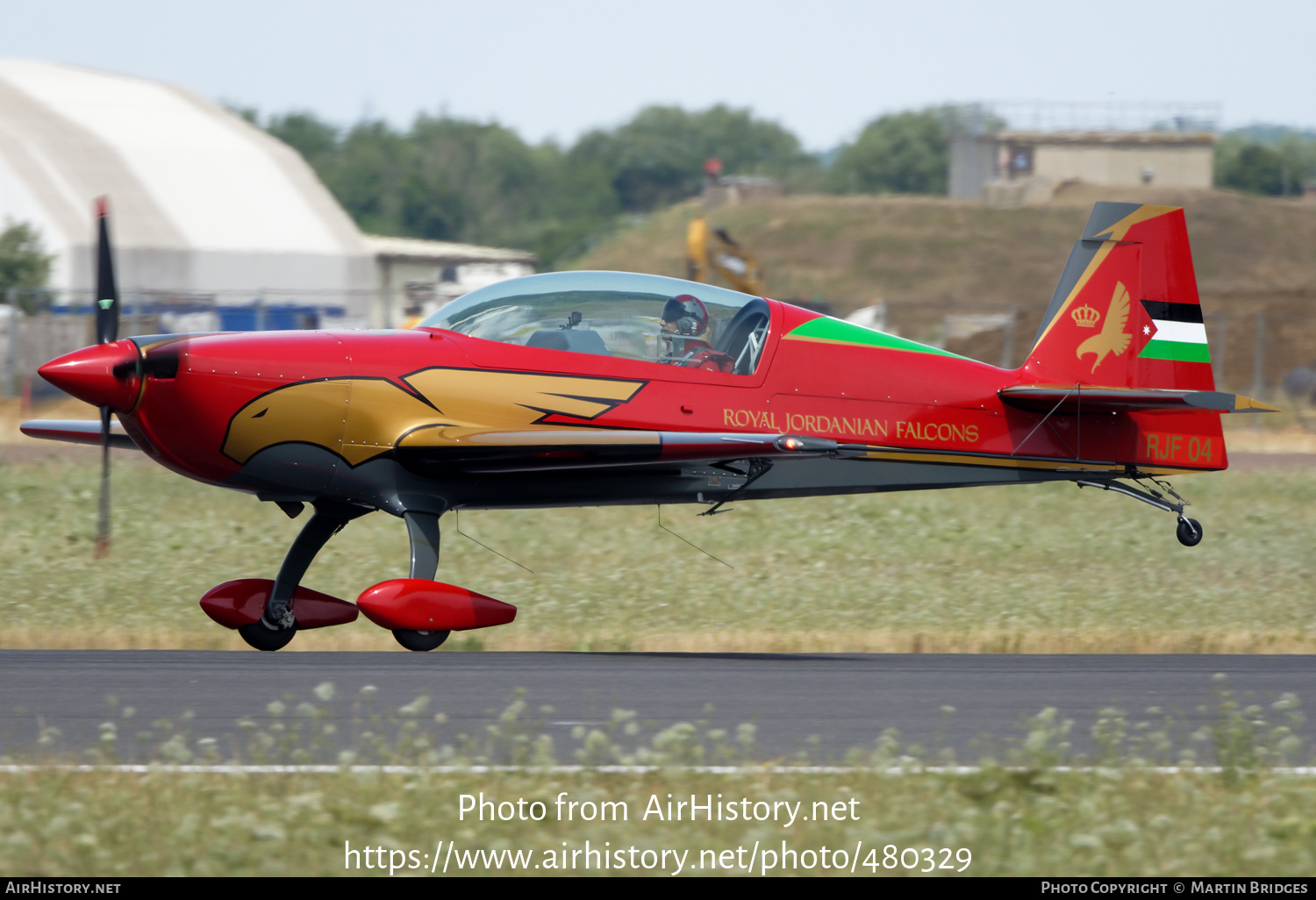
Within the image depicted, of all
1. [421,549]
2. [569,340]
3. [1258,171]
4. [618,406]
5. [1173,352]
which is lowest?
[421,549]

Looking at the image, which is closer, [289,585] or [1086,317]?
[289,585]

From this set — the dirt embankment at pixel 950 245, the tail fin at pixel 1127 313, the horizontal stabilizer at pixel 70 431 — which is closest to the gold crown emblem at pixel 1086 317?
the tail fin at pixel 1127 313

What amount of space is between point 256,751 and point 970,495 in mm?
15231

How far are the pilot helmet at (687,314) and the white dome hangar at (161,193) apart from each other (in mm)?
35149

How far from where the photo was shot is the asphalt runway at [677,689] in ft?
21.5

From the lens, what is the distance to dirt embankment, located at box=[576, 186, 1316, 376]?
62.1 m

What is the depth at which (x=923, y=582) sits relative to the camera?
541 inches

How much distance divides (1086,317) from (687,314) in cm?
324

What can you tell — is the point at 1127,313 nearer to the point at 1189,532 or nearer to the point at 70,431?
the point at 1189,532

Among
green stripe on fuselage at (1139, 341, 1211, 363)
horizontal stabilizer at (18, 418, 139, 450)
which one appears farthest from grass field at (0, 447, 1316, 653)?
green stripe on fuselage at (1139, 341, 1211, 363)

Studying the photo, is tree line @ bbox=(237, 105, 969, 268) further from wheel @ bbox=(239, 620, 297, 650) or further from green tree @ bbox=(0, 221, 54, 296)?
wheel @ bbox=(239, 620, 297, 650)

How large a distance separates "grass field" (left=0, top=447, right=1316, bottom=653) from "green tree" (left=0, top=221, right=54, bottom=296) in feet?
81.4

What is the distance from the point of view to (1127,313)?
36.1 ft

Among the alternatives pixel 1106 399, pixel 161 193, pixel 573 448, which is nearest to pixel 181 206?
pixel 161 193
